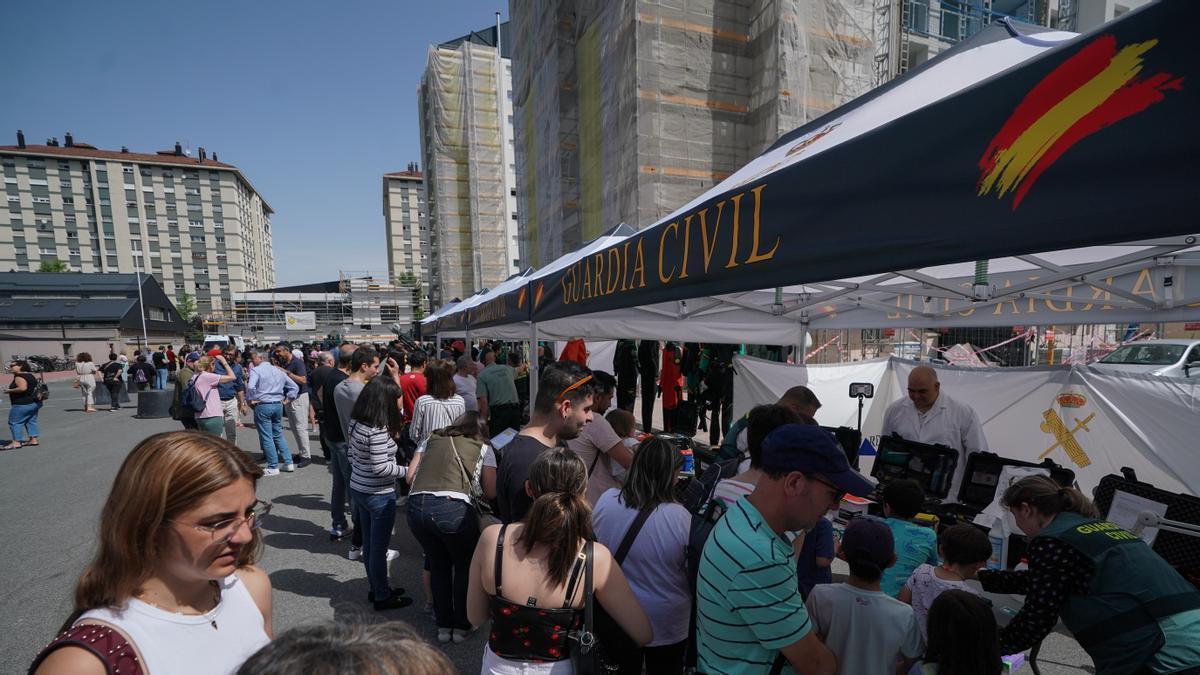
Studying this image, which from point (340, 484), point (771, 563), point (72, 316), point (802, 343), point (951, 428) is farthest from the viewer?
point (72, 316)

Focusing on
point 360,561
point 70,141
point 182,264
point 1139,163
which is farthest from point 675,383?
point 70,141

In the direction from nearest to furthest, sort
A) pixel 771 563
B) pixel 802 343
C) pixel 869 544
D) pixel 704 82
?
pixel 771 563
pixel 869 544
pixel 802 343
pixel 704 82

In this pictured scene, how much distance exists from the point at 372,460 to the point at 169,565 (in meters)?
2.34

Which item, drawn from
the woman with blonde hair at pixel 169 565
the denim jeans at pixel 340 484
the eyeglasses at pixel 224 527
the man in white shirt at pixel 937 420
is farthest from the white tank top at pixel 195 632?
the man in white shirt at pixel 937 420

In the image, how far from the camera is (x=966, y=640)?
169 cm

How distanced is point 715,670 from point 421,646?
128 centimetres

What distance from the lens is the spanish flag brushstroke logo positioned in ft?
3.15

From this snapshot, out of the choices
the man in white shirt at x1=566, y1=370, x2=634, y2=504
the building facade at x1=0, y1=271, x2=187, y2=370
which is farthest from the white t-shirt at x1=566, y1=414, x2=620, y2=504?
the building facade at x1=0, y1=271, x2=187, y2=370

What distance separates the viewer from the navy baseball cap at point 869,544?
1820mm

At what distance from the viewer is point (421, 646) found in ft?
2.29

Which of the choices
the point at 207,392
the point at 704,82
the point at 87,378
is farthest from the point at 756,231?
the point at 87,378

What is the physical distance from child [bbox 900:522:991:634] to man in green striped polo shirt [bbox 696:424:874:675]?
3.76 feet

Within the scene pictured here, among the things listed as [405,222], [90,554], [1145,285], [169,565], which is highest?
[405,222]

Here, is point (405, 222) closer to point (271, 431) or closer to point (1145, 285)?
point (271, 431)
